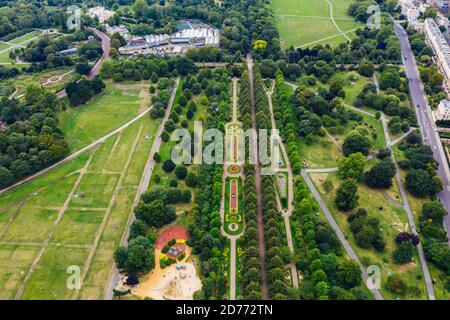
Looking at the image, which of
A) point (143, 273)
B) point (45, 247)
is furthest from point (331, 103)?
point (45, 247)

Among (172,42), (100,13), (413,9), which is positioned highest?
(413,9)

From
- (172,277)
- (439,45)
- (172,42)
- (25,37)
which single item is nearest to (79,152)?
(172,277)

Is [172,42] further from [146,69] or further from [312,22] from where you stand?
[312,22]

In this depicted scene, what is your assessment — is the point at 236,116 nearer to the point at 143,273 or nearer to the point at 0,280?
the point at 143,273

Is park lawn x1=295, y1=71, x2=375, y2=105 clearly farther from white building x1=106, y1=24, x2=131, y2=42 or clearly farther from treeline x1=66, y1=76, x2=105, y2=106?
white building x1=106, y1=24, x2=131, y2=42

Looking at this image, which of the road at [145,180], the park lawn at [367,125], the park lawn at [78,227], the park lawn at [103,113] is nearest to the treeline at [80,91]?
the park lawn at [103,113]

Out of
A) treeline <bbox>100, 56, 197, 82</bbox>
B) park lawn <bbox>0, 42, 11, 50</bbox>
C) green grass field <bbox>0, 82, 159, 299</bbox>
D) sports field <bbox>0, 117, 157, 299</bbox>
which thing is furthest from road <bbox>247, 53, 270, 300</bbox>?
park lawn <bbox>0, 42, 11, 50</bbox>
